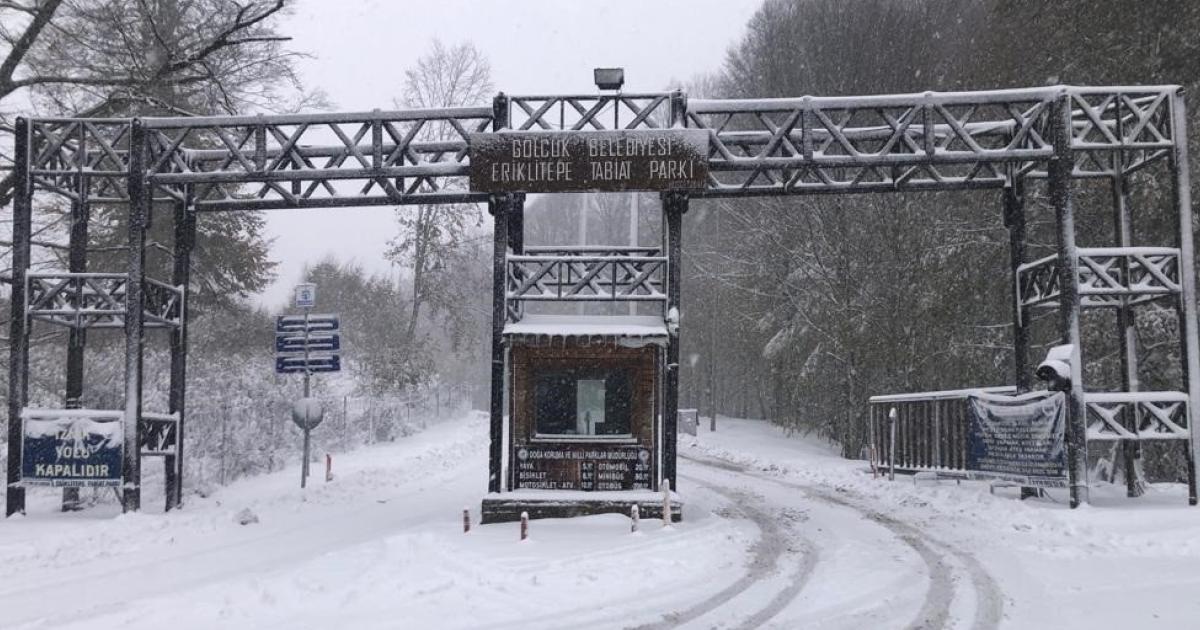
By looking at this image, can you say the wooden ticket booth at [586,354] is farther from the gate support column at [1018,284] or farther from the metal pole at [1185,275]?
the metal pole at [1185,275]

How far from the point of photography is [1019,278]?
16.0 m

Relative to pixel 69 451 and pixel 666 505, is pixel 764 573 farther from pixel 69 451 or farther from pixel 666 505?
pixel 69 451

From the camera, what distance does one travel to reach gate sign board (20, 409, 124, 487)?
583 inches

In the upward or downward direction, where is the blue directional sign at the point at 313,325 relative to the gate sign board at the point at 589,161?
downward

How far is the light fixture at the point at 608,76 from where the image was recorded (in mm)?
14609

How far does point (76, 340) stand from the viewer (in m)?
15.9

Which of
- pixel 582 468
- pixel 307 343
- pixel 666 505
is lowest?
pixel 666 505

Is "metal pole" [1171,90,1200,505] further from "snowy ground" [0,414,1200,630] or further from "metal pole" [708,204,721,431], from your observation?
"metal pole" [708,204,721,431]

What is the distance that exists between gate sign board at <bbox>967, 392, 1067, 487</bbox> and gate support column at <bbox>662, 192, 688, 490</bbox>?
5956 millimetres

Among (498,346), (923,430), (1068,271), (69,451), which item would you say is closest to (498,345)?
(498,346)

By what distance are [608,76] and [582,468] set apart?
21.9 feet

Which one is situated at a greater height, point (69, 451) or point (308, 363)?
point (308, 363)

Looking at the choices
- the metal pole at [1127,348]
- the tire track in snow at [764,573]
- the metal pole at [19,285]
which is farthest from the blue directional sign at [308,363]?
the metal pole at [1127,348]

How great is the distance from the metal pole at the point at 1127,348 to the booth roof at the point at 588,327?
Answer: 8160mm
